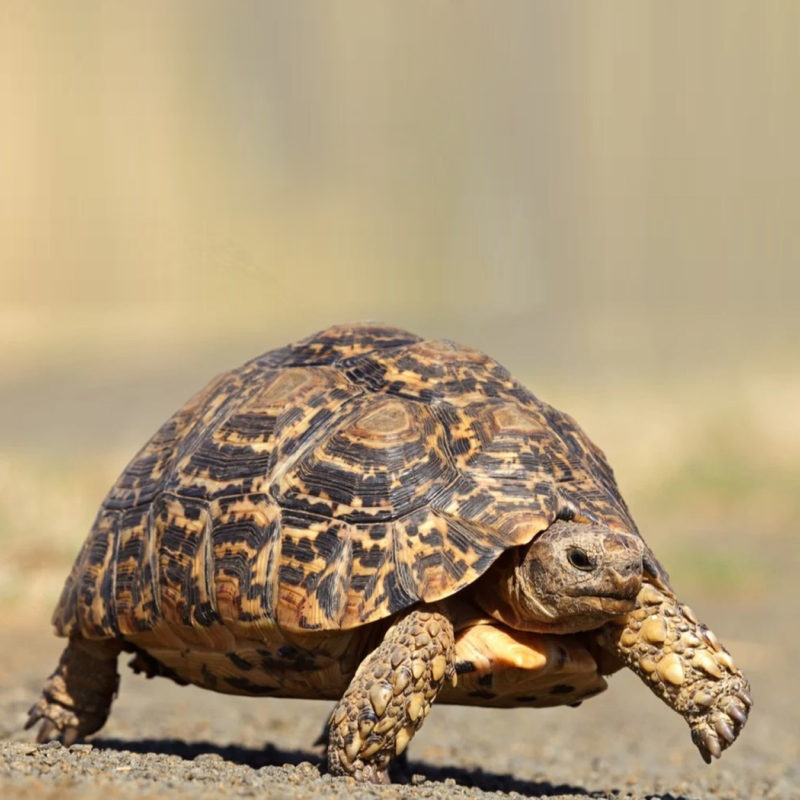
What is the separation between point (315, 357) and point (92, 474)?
10.2m

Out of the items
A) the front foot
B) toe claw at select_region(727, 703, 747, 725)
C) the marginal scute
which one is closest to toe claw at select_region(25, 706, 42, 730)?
the marginal scute

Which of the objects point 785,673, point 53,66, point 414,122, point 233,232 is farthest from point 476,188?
point 53,66

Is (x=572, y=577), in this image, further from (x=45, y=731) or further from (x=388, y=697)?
(x=45, y=731)

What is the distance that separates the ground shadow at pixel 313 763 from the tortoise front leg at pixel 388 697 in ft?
2.40

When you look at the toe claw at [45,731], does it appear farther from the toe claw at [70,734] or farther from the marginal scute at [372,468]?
the marginal scute at [372,468]

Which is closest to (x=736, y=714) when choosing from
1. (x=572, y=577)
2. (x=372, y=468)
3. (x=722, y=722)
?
(x=722, y=722)

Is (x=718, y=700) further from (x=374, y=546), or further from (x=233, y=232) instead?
(x=233, y=232)

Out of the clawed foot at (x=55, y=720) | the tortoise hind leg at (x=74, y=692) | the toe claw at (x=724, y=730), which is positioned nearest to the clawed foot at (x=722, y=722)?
the toe claw at (x=724, y=730)

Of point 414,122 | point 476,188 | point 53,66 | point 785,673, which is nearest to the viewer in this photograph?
point 785,673

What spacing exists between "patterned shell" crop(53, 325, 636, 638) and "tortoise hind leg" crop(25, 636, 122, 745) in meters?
0.37

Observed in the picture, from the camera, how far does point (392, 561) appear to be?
462cm

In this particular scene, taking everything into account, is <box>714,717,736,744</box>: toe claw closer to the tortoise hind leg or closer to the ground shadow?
the ground shadow

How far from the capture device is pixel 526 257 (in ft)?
143

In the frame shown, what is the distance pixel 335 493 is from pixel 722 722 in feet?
5.10
